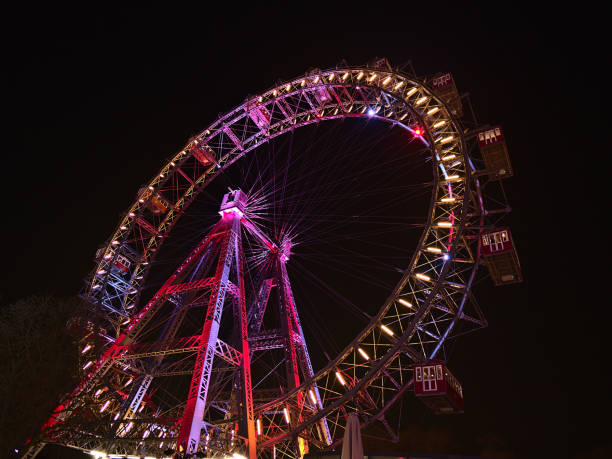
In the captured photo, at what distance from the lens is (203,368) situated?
1460 centimetres

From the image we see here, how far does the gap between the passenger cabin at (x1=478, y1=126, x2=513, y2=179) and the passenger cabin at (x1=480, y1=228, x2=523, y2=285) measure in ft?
9.58

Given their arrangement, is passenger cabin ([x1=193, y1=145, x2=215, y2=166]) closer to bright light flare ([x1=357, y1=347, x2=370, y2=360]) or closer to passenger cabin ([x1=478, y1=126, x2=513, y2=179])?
bright light flare ([x1=357, y1=347, x2=370, y2=360])

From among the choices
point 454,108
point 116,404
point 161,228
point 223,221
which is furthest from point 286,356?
point 454,108

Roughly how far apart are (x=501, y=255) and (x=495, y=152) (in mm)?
4362

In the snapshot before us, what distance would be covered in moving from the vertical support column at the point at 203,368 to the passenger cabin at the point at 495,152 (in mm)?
10657

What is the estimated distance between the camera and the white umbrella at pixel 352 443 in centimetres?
1060

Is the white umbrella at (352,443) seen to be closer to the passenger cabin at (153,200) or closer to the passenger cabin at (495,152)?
the passenger cabin at (495,152)

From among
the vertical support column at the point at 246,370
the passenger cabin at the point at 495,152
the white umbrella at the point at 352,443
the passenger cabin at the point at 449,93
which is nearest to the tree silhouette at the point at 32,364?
the vertical support column at the point at 246,370

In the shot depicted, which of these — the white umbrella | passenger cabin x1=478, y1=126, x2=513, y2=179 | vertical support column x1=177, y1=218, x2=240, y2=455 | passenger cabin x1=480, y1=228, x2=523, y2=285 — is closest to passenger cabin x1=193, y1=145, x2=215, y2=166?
vertical support column x1=177, y1=218, x2=240, y2=455

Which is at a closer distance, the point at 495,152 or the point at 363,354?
the point at 363,354

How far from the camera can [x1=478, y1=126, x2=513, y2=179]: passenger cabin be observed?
1794 centimetres

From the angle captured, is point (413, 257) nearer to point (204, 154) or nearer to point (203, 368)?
point (203, 368)

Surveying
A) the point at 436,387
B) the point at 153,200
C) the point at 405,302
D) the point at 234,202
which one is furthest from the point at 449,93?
the point at 153,200

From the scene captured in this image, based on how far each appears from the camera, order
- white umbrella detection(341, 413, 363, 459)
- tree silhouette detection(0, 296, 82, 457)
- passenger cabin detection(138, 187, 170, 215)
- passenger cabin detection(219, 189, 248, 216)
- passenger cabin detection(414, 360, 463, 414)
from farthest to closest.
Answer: passenger cabin detection(138, 187, 170, 215)
passenger cabin detection(219, 189, 248, 216)
passenger cabin detection(414, 360, 463, 414)
tree silhouette detection(0, 296, 82, 457)
white umbrella detection(341, 413, 363, 459)
